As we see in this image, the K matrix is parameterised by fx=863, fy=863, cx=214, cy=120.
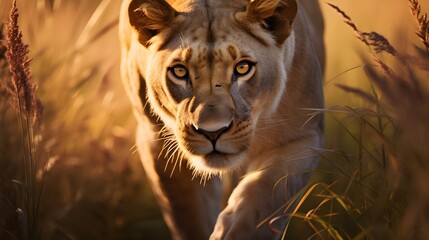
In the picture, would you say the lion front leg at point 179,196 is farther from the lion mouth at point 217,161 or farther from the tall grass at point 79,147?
the lion mouth at point 217,161

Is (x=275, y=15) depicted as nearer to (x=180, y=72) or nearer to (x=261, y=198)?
(x=180, y=72)

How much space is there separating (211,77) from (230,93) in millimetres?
106

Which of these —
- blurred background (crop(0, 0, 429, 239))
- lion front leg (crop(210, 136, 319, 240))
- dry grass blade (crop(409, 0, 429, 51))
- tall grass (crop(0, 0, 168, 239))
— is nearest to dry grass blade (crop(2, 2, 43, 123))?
lion front leg (crop(210, 136, 319, 240))

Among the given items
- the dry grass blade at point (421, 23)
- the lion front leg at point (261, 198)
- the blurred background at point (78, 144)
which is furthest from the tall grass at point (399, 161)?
the blurred background at point (78, 144)

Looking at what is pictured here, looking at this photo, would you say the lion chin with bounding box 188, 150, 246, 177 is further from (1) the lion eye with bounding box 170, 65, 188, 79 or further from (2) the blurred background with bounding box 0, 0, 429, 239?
(2) the blurred background with bounding box 0, 0, 429, 239

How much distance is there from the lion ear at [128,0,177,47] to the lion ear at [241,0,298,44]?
1.22 feet

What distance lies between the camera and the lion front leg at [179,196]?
4.68 meters

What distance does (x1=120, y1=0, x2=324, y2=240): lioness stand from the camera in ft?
12.0

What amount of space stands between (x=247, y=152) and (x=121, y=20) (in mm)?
1320

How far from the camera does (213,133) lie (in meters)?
3.56

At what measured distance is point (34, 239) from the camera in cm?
336

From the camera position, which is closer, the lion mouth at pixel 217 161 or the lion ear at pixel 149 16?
the lion mouth at pixel 217 161

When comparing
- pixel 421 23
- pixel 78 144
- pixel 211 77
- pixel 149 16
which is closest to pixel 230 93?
pixel 211 77

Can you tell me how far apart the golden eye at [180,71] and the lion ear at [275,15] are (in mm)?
433
